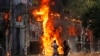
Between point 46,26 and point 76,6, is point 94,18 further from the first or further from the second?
point 46,26

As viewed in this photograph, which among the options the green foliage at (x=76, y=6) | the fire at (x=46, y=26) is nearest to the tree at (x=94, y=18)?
the green foliage at (x=76, y=6)

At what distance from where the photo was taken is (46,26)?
3834 centimetres

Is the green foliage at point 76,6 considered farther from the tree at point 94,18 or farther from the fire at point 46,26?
the tree at point 94,18

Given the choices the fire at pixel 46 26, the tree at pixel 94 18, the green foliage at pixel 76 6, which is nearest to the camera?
the tree at pixel 94 18

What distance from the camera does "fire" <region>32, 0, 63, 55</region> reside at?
3697 cm

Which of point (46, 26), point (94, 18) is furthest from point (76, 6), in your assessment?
point (94, 18)

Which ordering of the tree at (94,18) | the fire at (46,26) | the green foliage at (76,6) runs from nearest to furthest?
the tree at (94,18), the green foliage at (76,6), the fire at (46,26)

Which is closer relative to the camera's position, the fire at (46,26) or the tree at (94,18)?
the tree at (94,18)

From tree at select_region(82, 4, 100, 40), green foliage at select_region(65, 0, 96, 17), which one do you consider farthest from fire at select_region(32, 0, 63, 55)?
tree at select_region(82, 4, 100, 40)

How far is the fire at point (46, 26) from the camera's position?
121 feet

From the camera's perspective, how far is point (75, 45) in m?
41.3

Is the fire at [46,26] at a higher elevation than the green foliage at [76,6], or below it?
below

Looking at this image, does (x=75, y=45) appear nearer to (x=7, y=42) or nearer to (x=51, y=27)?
(x=51, y=27)

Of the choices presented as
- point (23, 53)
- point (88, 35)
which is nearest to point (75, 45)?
point (88, 35)
